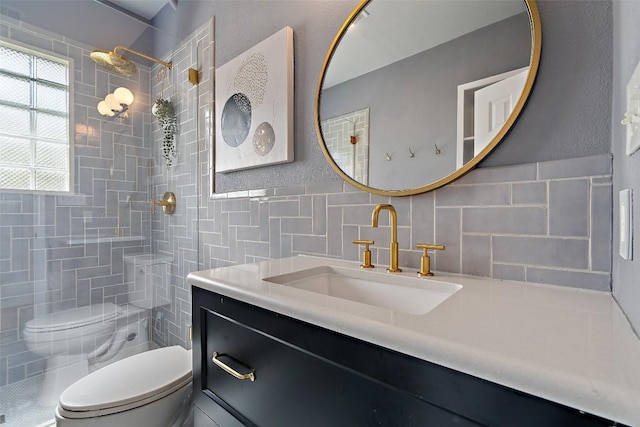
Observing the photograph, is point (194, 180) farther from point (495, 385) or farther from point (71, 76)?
point (495, 385)

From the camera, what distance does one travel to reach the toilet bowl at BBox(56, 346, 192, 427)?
105 centimetres

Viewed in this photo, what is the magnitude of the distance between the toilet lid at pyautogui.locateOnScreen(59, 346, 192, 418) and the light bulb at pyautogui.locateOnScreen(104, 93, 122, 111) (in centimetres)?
165

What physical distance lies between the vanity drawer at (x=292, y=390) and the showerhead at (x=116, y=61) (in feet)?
6.63

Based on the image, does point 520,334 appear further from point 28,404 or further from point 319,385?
point 28,404

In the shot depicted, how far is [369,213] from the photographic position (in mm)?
1116

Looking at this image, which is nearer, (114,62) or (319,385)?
(319,385)

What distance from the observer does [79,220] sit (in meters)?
1.90

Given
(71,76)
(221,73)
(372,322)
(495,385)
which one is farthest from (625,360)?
(71,76)

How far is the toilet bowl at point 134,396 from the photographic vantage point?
1.05 metres

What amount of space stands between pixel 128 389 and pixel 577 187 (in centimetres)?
162

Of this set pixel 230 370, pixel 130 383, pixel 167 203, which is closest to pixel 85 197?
pixel 167 203

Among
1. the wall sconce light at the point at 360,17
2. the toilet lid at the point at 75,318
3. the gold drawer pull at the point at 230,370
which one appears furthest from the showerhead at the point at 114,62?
the gold drawer pull at the point at 230,370

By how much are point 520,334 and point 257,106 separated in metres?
1.45

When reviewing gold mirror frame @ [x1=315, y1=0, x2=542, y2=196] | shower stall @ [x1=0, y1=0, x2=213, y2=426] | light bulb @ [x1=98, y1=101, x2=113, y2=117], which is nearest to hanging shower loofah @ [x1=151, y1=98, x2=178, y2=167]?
shower stall @ [x1=0, y1=0, x2=213, y2=426]
